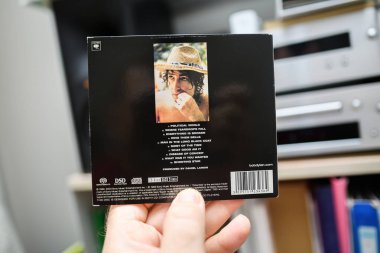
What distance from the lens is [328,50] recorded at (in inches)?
23.8

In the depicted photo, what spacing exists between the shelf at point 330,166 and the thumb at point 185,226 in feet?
0.94

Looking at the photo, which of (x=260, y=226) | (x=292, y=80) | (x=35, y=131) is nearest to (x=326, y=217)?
(x=260, y=226)

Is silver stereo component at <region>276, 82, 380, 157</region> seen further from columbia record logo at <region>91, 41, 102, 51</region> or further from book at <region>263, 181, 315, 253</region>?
columbia record logo at <region>91, 41, 102, 51</region>

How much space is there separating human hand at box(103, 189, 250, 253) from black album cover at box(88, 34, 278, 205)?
2 cm

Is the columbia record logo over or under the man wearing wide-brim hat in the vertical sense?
over

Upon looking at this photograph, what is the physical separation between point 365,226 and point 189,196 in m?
0.41

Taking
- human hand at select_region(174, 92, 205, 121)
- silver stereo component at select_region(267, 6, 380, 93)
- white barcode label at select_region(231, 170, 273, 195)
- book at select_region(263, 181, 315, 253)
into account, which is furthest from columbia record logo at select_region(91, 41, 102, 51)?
book at select_region(263, 181, 315, 253)

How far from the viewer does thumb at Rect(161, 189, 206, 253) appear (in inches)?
12.6

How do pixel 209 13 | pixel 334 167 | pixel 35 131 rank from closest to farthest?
pixel 334 167 → pixel 209 13 → pixel 35 131

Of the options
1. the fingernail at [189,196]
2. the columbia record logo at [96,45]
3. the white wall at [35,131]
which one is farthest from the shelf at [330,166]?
the white wall at [35,131]

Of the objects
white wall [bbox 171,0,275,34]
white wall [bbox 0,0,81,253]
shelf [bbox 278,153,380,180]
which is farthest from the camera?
white wall [bbox 0,0,81,253]

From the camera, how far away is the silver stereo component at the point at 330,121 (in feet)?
1.93

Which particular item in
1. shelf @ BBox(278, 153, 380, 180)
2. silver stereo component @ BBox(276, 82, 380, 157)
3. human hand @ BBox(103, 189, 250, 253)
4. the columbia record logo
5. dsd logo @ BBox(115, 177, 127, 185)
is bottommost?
human hand @ BBox(103, 189, 250, 253)

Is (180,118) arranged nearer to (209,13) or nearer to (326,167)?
→ (326,167)
